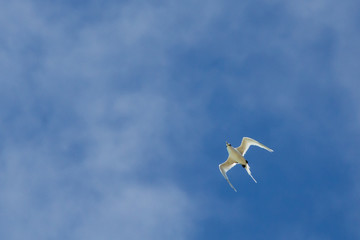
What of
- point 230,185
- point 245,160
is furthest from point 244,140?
point 230,185

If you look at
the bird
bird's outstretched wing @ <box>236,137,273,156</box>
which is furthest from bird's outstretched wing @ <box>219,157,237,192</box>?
bird's outstretched wing @ <box>236,137,273,156</box>

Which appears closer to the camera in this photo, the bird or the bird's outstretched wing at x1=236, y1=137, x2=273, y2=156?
the bird's outstretched wing at x1=236, y1=137, x2=273, y2=156

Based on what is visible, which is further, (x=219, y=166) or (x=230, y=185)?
(x=219, y=166)

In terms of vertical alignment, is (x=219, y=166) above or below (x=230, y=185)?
above

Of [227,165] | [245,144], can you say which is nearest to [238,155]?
[245,144]

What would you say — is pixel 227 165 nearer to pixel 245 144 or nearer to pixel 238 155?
pixel 238 155

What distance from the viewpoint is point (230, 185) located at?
197 feet

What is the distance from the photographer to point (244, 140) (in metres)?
63.8

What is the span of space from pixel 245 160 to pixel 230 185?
5.09 m

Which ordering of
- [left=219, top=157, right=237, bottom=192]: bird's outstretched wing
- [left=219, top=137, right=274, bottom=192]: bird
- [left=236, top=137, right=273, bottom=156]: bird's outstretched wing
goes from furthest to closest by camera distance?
[left=219, top=157, right=237, bottom=192]: bird's outstretched wing → [left=219, top=137, right=274, bottom=192]: bird → [left=236, top=137, right=273, bottom=156]: bird's outstretched wing

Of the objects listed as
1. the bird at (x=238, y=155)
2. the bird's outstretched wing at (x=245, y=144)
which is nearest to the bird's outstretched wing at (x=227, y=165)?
the bird at (x=238, y=155)

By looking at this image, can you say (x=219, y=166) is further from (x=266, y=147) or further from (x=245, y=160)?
(x=266, y=147)

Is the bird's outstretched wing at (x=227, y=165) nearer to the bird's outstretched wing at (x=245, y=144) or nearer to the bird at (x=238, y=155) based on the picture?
the bird at (x=238, y=155)

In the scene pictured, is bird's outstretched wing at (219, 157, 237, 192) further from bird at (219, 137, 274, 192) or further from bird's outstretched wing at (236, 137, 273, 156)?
bird's outstretched wing at (236, 137, 273, 156)
